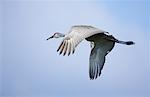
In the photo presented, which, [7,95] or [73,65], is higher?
[73,65]

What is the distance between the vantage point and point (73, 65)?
253cm

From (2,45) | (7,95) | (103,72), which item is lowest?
(7,95)

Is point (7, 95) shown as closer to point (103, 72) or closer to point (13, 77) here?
point (13, 77)

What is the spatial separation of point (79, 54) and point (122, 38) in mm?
287

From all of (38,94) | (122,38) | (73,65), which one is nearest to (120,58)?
(122,38)

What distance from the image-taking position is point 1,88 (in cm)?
256

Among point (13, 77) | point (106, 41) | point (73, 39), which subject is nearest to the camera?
point (73, 39)

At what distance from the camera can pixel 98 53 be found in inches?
94.3

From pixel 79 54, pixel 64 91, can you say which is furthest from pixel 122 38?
pixel 64 91

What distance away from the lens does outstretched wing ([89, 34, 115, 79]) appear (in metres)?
2.37

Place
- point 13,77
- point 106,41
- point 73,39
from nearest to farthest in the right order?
1. point 73,39
2. point 106,41
3. point 13,77

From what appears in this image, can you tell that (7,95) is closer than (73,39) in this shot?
No

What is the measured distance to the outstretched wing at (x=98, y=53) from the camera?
93.2 inches

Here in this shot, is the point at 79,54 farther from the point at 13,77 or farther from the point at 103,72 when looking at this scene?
the point at 13,77
